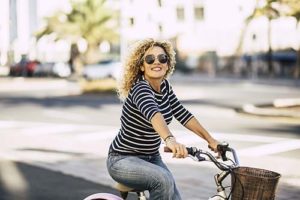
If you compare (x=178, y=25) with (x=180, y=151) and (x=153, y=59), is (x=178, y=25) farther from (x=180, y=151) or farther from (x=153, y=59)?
(x=180, y=151)

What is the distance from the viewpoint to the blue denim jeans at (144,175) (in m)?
3.74

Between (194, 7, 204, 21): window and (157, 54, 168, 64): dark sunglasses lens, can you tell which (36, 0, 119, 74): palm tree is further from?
(157, 54, 168, 64): dark sunglasses lens

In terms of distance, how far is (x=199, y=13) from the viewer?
66.6m

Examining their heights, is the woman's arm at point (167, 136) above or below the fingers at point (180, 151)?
above

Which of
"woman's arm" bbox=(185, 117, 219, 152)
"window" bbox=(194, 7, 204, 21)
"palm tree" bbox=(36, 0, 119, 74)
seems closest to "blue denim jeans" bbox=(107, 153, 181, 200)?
"woman's arm" bbox=(185, 117, 219, 152)

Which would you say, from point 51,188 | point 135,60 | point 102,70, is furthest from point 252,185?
point 102,70

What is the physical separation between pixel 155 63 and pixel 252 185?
1.03 m

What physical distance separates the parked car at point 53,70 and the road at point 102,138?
77.9 feet

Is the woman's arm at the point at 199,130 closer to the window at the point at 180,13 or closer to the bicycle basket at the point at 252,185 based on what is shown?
the bicycle basket at the point at 252,185

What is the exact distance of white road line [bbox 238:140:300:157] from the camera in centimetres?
1039

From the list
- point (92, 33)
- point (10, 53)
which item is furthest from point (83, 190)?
point (10, 53)

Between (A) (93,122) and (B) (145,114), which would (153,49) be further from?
(A) (93,122)

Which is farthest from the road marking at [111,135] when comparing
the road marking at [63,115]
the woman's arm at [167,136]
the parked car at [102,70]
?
the parked car at [102,70]

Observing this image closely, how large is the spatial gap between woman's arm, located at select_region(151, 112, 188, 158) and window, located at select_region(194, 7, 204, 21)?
63574 millimetres
